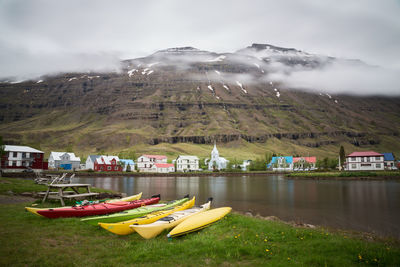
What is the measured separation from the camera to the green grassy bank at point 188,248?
8.65 metres

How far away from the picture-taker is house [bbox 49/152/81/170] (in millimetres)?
119312

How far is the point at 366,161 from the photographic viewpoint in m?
98.3

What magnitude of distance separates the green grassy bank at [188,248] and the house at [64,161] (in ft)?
392

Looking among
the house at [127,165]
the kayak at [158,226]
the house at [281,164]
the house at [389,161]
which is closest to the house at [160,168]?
the house at [127,165]

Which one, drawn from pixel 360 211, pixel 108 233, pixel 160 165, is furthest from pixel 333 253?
pixel 160 165

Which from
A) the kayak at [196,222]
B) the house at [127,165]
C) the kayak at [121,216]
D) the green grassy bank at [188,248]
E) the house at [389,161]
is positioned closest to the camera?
the green grassy bank at [188,248]

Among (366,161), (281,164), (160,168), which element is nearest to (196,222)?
(366,161)

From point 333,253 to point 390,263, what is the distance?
163 cm

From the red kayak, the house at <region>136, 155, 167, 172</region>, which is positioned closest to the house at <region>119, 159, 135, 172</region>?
the house at <region>136, 155, 167, 172</region>

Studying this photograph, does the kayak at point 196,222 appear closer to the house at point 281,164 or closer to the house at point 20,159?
the house at point 20,159

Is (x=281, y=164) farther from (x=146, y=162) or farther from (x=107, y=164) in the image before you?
(x=107, y=164)

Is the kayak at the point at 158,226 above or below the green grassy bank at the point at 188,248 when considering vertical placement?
above

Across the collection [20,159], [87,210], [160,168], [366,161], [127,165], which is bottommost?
[160,168]

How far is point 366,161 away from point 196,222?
10599 cm
